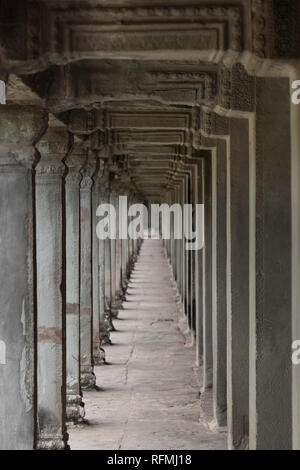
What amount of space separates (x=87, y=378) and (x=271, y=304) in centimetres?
667

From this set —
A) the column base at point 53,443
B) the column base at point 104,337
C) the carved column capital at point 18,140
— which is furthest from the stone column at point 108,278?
the carved column capital at point 18,140

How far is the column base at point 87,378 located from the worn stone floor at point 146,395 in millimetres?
117

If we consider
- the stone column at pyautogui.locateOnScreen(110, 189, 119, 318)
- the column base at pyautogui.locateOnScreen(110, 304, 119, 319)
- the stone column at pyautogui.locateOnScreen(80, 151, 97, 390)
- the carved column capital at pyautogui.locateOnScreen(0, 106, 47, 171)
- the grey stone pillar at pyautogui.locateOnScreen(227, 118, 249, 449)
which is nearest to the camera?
the carved column capital at pyautogui.locateOnScreen(0, 106, 47, 171)

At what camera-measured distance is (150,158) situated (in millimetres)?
15961

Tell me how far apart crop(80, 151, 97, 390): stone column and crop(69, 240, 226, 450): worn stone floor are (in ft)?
1.51

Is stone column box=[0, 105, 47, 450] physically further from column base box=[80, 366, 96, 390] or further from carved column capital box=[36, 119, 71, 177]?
column base box=[80, 366, 96, 390]

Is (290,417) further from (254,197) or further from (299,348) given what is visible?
(254,197)

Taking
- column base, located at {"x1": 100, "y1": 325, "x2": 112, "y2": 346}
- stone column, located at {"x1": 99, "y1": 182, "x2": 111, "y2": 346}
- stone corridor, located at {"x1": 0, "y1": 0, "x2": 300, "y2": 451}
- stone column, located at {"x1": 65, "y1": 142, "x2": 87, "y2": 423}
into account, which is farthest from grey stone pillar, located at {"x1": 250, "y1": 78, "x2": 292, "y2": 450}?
column base, located at {"x1": 100, "y1": 325, "x2": 112, "y2": 346}

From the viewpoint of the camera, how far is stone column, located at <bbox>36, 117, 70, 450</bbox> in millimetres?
8273

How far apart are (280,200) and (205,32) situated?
5.25 feet

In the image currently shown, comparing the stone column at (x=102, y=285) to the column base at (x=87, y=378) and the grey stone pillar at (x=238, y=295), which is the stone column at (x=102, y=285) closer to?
the column base at (x=87, y=378)

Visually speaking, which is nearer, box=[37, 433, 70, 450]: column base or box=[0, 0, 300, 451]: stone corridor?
box=[0, 0, 300, 451]: stone corridor

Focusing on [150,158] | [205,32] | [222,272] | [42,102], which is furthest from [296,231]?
[150,158]

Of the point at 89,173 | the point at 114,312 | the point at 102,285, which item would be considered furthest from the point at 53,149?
the point at 114,312
